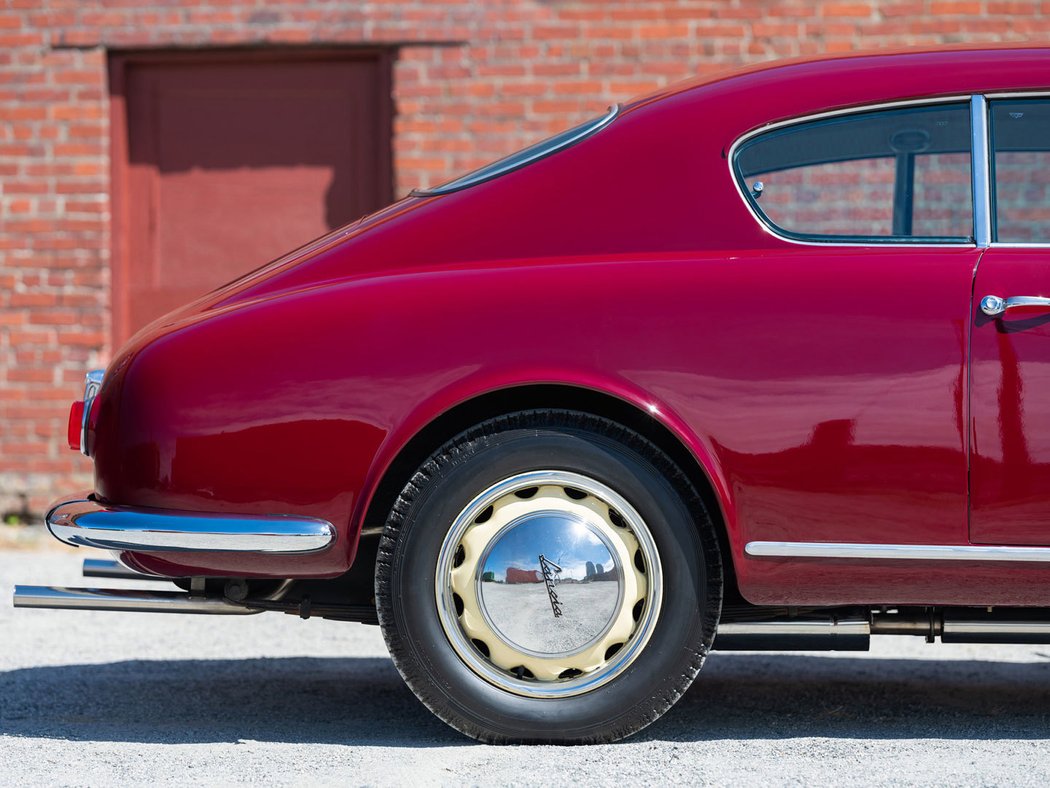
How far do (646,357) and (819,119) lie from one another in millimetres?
731

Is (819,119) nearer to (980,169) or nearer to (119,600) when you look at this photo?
(980,169)

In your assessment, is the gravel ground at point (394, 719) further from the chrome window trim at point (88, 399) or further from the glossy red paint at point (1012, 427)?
the chrome window trim at point (88, 399)

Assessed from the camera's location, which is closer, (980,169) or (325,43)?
(980,169)

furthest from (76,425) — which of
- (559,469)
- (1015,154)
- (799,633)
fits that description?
(1015,154)

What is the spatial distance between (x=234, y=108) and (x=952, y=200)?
5228mm

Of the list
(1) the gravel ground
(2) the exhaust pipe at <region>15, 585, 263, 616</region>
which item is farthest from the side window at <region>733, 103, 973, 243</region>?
(2) the exhaust pipe at <region>15, 585, 263, 616</region>

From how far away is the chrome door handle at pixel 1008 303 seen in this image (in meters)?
2.98

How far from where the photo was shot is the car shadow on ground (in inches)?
134

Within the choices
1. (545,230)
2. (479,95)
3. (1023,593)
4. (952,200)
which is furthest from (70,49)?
(1023,593)

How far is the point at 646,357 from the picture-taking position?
10.00 ft

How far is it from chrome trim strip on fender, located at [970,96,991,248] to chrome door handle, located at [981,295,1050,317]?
0.16m

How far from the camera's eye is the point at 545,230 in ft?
10.4

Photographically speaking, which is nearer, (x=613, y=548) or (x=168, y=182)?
(x=613, y=548)

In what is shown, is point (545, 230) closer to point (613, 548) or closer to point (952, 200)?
point (613, 548)
